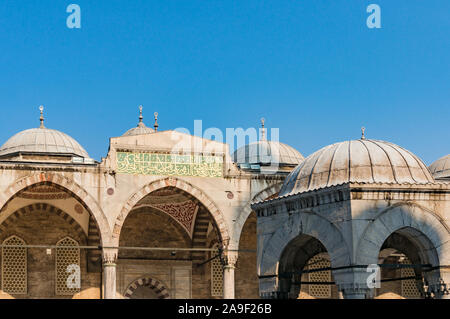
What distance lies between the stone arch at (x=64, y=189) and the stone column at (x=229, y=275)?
3323mm

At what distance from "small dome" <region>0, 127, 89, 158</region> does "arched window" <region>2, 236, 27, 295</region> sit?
310cm

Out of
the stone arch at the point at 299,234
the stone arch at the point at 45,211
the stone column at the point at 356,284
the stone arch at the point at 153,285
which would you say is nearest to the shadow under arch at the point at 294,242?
the stone arch at the point at 299,234

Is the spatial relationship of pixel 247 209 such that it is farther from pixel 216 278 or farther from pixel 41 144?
pixel 41 144

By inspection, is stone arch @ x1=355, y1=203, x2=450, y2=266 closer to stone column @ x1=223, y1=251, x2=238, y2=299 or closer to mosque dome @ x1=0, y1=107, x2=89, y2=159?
stone column @ x1=223, y1=251, x2=238, y2=299

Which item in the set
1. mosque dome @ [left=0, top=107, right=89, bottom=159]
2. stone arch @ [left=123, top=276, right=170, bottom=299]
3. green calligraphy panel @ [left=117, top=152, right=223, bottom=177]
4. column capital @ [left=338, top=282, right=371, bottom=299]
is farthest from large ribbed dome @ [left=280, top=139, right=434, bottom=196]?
mosque dome @ [left=0, top=107, right=89, bottom=159]

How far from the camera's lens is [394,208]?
→ 8.80 m

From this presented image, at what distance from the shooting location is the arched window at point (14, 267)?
23.6m

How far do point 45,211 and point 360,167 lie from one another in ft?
53.1

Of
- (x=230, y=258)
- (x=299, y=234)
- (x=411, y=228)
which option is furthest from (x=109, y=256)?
(x=411, y=228)

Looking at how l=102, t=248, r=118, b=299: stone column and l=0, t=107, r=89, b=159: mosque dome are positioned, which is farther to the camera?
l=0, t=107, r=89, b=159: mosque dome

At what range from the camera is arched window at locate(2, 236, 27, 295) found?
929 inches
